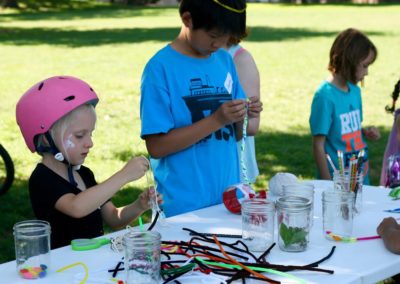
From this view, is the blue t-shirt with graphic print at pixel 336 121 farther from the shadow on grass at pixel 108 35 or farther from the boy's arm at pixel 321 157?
the shadow on grass at pixel 108 35

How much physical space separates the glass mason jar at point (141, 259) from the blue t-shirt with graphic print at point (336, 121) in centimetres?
278

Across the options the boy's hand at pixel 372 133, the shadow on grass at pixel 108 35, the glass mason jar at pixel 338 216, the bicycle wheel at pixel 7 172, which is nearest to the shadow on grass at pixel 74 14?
the shadow on grass at pixel 108 35

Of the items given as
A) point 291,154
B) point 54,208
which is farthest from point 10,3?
point 54,208

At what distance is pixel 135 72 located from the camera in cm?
1512

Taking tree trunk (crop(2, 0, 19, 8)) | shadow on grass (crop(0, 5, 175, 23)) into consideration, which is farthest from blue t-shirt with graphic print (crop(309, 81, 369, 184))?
tree trunk (crop(2, 0, 19, 8))

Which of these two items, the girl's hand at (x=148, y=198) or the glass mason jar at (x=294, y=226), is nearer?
the glass mason jar at (x=294, y=226)

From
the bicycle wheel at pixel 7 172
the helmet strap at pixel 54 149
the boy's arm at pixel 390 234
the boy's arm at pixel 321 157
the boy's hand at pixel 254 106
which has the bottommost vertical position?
the bicycle wheel at pixel 7 172

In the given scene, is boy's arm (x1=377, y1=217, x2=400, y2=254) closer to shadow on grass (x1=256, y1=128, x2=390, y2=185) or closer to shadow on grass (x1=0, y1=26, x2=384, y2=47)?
shadow on grass (x1=256, y1=128, x2=390, y2=185)

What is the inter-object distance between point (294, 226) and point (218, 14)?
3.99ft

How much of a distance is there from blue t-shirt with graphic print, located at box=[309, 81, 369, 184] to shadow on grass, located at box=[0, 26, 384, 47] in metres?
16.5

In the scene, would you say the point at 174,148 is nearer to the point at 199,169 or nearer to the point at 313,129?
the point at 199,169

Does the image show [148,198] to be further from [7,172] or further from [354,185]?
[7,172]

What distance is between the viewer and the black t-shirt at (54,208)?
2.96m

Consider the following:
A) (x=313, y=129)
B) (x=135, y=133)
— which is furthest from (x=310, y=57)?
(x=313, y=129)
